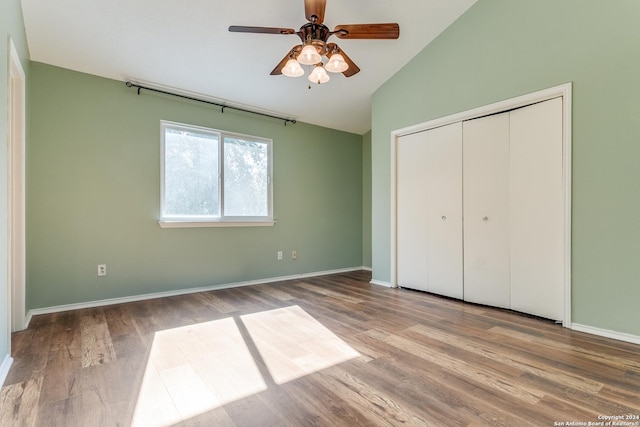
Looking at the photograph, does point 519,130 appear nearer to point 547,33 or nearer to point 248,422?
point 547,33

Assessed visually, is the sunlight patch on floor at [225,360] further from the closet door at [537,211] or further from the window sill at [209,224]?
the closet door at [537,211]

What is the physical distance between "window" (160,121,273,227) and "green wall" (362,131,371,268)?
188cm

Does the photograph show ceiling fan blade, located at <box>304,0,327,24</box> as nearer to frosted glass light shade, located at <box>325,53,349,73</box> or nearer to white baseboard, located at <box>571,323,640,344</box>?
frosted glass light shade, located at <box>325,53,349,73</box>

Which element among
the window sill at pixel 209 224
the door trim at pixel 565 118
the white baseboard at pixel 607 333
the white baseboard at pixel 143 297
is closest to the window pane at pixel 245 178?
the window sill at pixel 209 224

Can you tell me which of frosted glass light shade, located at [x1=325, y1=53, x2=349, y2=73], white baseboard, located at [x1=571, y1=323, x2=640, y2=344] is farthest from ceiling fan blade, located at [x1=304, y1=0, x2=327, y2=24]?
white baseboard, located at [x1=571, y1=323, x2=640, y2=344]

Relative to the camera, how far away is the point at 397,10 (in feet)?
10.00

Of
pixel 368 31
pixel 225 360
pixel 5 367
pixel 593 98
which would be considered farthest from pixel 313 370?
pixel 593 98

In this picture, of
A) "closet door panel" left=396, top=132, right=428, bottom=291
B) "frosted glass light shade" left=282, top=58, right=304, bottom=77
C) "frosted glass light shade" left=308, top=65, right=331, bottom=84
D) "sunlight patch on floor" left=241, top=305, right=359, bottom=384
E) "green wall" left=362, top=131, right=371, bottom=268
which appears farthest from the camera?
"green wall" left=362, top=131, right=371, bottom=268

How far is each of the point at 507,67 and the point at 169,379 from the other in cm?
370

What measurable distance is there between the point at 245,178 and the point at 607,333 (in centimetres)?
397

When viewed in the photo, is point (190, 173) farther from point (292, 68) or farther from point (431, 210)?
point (431, 210)

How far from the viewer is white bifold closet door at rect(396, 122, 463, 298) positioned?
346 centimetres

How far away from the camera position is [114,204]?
3336 millimetres

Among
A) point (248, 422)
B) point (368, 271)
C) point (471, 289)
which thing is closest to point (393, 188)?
point (471, 289)
